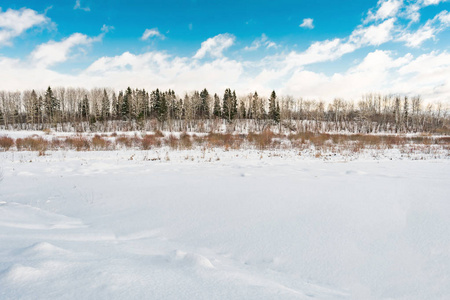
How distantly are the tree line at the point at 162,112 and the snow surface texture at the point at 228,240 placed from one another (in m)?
45.9

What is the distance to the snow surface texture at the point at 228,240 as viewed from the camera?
154 centimetres

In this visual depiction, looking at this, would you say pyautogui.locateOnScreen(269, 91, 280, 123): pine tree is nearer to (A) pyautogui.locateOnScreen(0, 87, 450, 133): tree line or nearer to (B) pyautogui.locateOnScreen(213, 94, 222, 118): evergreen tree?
(A) pyautogui.locateOnScreen(0, 87, 450, 133): tree line

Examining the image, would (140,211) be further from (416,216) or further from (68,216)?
(416,216)

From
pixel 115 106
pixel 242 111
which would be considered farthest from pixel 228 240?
pixel 115 106

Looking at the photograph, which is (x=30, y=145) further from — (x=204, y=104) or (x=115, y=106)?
(x=115, y=106)

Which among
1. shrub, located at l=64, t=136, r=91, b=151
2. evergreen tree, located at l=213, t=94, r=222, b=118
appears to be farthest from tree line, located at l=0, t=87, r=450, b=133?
shrub, located at l=64, t=136, r=91, b=151

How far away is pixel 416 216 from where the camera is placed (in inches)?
129

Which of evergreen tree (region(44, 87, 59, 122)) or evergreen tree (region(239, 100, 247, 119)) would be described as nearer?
evergreen tree (region(44, 87, 59, 122))

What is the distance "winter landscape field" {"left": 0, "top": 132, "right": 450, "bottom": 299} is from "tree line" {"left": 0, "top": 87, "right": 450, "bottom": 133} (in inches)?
1810

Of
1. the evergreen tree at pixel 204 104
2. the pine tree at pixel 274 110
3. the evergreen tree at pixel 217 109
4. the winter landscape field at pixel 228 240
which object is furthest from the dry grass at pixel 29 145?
the pine tree at pixel 274 110

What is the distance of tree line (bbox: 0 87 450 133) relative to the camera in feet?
170

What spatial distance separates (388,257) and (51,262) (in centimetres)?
306

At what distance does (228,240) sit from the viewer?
A: 283cm

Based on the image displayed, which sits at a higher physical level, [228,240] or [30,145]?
[30,145]
